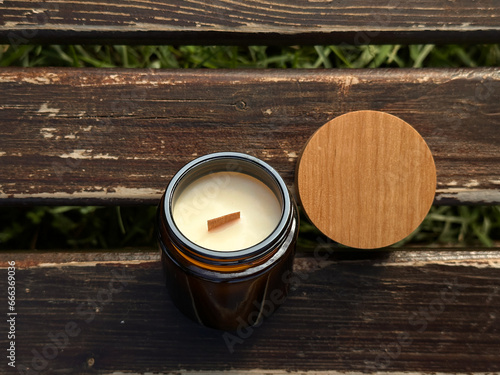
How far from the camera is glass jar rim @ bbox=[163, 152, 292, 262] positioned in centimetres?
63

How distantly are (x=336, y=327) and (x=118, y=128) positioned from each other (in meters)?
0.43

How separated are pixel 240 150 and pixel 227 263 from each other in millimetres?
255

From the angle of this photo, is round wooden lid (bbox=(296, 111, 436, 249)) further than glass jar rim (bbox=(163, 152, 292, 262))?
Yes

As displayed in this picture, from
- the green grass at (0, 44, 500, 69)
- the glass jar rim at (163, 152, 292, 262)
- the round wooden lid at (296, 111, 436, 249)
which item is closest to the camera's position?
the glass jar rim at (163, 152, 292, 262)

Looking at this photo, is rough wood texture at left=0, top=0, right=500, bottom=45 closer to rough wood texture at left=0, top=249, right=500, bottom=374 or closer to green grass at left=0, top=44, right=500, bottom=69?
green grass at left=0, top=44, right=500, bottom=69

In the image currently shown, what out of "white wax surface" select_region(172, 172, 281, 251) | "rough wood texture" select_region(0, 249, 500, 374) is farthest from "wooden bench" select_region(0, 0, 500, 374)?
"white wax surface" select_region(172, 172, 281, 251)

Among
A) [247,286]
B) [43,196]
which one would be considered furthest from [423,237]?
[43,196]

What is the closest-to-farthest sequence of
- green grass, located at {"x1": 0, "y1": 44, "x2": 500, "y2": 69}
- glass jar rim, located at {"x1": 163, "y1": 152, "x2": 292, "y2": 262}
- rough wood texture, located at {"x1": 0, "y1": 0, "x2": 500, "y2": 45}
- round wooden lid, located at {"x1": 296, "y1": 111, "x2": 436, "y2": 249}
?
1. glass jar rim, located at {"x1": 163, "y1": 152, "x2": 292, "y2": 262}
2. round wooden lid, located at {"x1": 296, "y1": 111, "x2": 436, "y2": 249}
3. rough wood texture, located at {"x1": 0, "y1": 0, "x2": 500, "y2": 45}
4. green grass, located at {"x1": 0, "y1": 44, "x2": 500, "y2": 69}

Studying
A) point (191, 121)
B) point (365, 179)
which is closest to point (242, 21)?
point (191, 121)

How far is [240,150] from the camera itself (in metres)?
0.85

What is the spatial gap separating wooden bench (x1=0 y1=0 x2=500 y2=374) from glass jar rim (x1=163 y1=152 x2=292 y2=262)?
150mm

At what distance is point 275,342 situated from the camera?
809mm

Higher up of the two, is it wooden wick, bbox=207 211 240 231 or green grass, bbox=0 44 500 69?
green grass, bbox=0 44 500 69

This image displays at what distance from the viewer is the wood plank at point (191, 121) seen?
837mm
